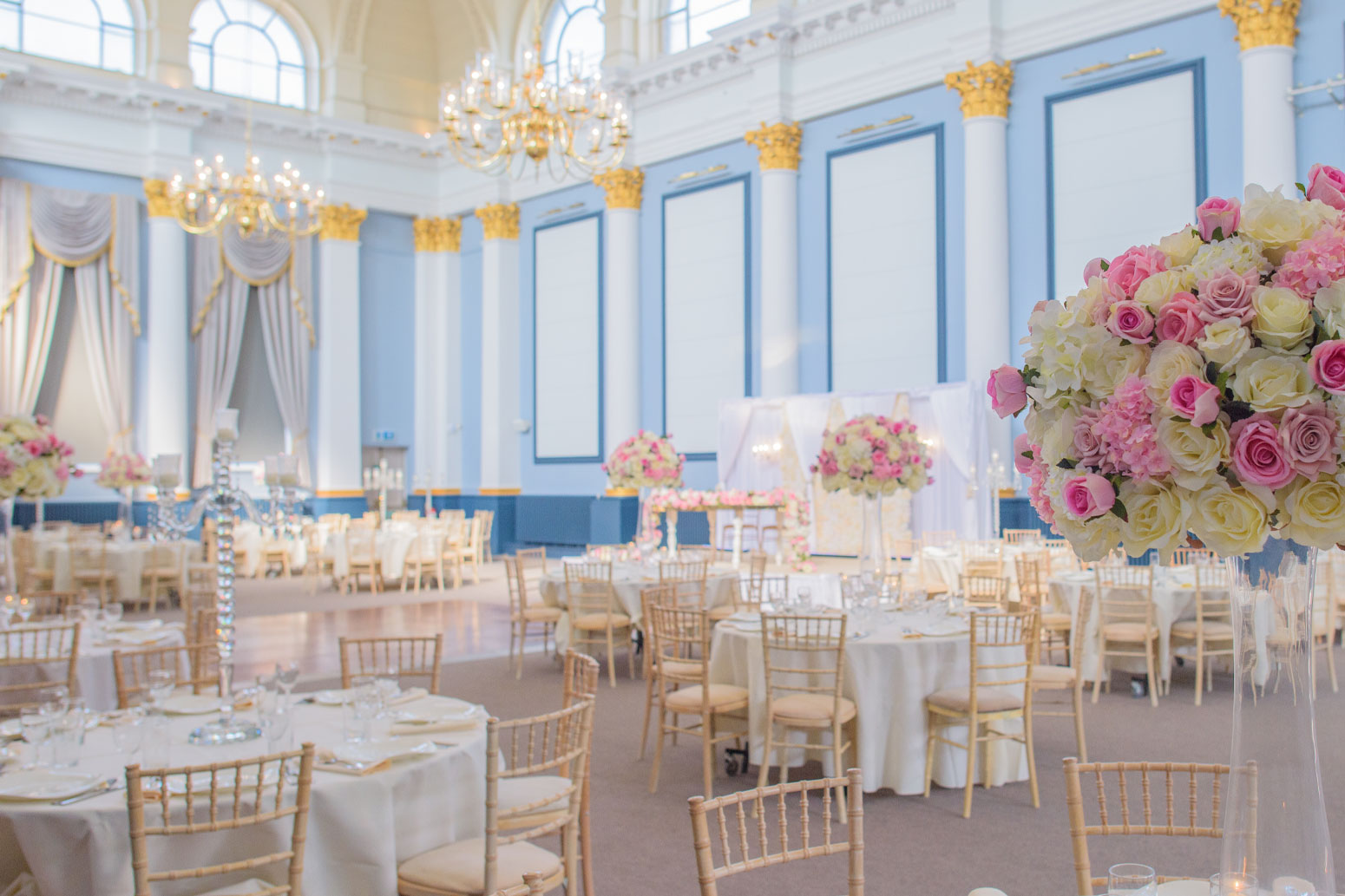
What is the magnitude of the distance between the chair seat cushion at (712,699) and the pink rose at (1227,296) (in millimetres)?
4143

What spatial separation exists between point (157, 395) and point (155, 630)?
450 inches

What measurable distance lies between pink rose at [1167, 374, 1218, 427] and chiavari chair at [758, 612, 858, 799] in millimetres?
3423

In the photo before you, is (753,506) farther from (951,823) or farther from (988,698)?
(951,823)

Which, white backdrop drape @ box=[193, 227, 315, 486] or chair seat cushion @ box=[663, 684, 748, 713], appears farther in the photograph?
white backdrop drape @ box=[193, 227, 315, 486]

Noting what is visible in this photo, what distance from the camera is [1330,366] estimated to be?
130cm

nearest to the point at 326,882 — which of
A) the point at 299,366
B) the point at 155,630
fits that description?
the point at 155,630

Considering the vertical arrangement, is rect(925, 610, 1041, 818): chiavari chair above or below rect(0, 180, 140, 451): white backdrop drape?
below

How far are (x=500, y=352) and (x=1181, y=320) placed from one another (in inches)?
671

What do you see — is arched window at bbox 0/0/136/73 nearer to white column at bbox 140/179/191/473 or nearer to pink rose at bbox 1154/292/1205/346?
white column at bbox 140/179/191/473

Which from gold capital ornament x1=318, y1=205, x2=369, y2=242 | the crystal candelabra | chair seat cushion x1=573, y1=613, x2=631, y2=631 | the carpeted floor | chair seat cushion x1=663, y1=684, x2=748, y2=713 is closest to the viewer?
the crystal candelabra

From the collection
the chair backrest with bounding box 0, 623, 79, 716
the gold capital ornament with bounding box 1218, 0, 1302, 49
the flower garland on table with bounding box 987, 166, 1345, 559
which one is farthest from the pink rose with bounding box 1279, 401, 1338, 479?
the gold capital ornament with bounding box 1218, 0, 1302, 49

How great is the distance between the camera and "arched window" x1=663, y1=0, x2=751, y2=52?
15.4m

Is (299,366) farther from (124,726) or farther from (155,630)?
(124,726)

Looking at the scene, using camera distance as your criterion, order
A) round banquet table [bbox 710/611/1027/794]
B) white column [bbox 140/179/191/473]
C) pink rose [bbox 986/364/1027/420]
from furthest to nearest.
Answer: white column [bbox 140/179/191/473] < round banquet table [bbox 710/611/1027/794] < pink rose [bbox 986/364/1027/420]
